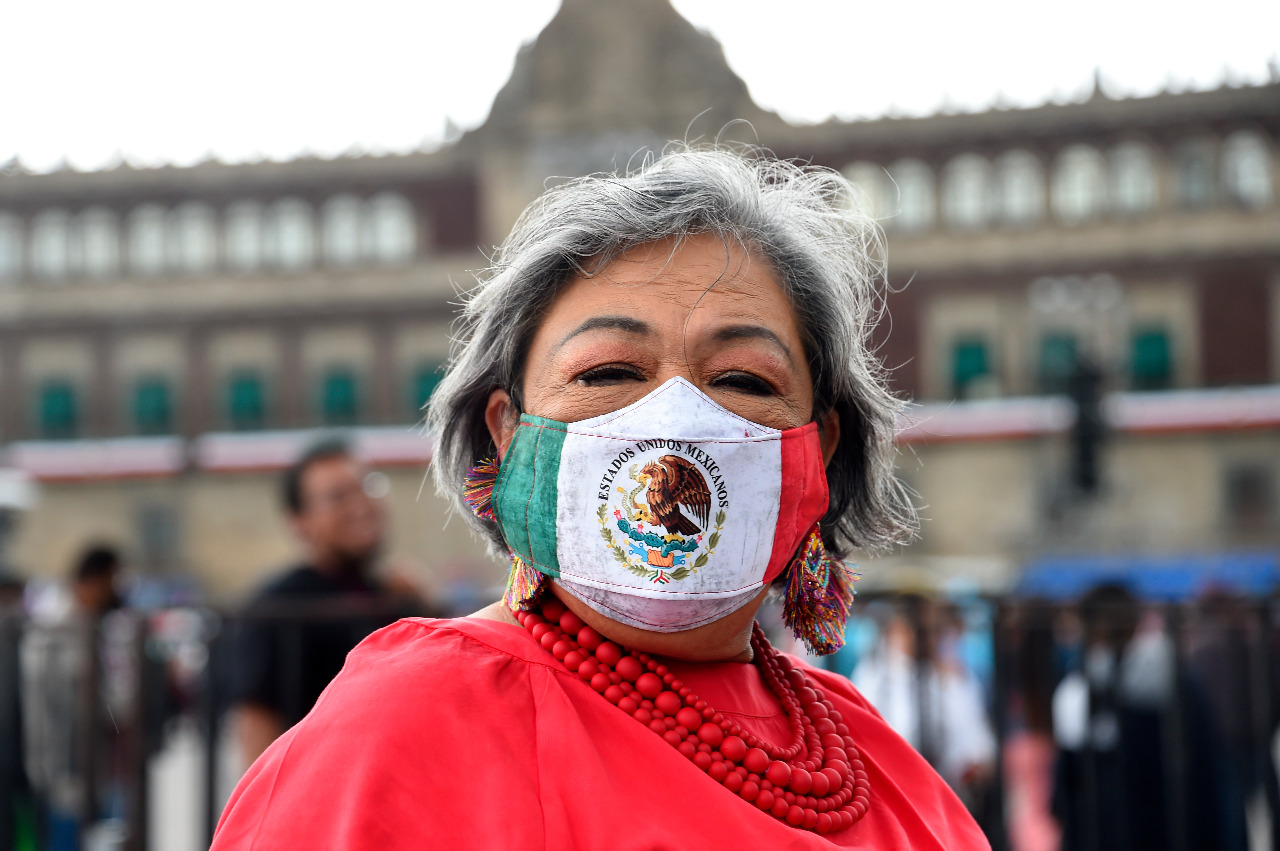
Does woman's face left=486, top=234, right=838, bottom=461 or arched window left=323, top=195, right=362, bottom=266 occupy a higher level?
arched window left=323, top=195, right=362, bottom=266

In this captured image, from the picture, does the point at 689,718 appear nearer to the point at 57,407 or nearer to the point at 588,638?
the point at 588,638

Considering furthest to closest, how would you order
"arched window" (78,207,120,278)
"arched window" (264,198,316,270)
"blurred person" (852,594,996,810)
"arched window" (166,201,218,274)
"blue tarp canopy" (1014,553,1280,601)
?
"arched window" (78,207,120,278), "arched window" (166,201,218,274), "arched window" (264,198,316,270), "blue tarp canopy" (1014,553,1280,601), "blurred person" (852,594,996,810)

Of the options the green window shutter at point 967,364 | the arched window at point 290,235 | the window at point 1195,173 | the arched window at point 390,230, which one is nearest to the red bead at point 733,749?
the green window shutter at point 967,364

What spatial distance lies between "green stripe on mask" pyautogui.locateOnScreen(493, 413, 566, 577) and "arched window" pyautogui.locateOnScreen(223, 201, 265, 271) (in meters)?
36.3

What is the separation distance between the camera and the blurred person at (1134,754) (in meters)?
4.24

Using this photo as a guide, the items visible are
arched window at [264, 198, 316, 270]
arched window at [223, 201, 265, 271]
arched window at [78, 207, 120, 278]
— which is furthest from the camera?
arched window at [78, 207, 120, 278]

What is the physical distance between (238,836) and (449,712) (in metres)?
0.25

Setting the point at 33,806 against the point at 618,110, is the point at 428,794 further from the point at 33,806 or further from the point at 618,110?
the point at 618,110

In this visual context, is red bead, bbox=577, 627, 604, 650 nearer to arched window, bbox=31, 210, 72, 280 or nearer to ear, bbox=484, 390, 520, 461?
ear, bbox=484, 390, 520, 461

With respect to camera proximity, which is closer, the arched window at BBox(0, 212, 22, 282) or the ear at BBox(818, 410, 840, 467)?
the ear at BBox(818, 410, 840, 467)

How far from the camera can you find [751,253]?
1540 millimetres

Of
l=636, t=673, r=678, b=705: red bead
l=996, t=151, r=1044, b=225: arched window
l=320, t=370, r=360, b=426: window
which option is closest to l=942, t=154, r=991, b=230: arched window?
l=996, t=151, r=1044, b=225: arched window

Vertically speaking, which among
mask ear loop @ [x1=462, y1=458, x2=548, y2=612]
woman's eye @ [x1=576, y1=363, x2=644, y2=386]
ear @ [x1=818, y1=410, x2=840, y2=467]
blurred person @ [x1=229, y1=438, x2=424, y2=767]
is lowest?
blurred person @ [x1=229, y1=438, x2=424, y2=767]

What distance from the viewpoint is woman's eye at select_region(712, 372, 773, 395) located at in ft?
4.79
